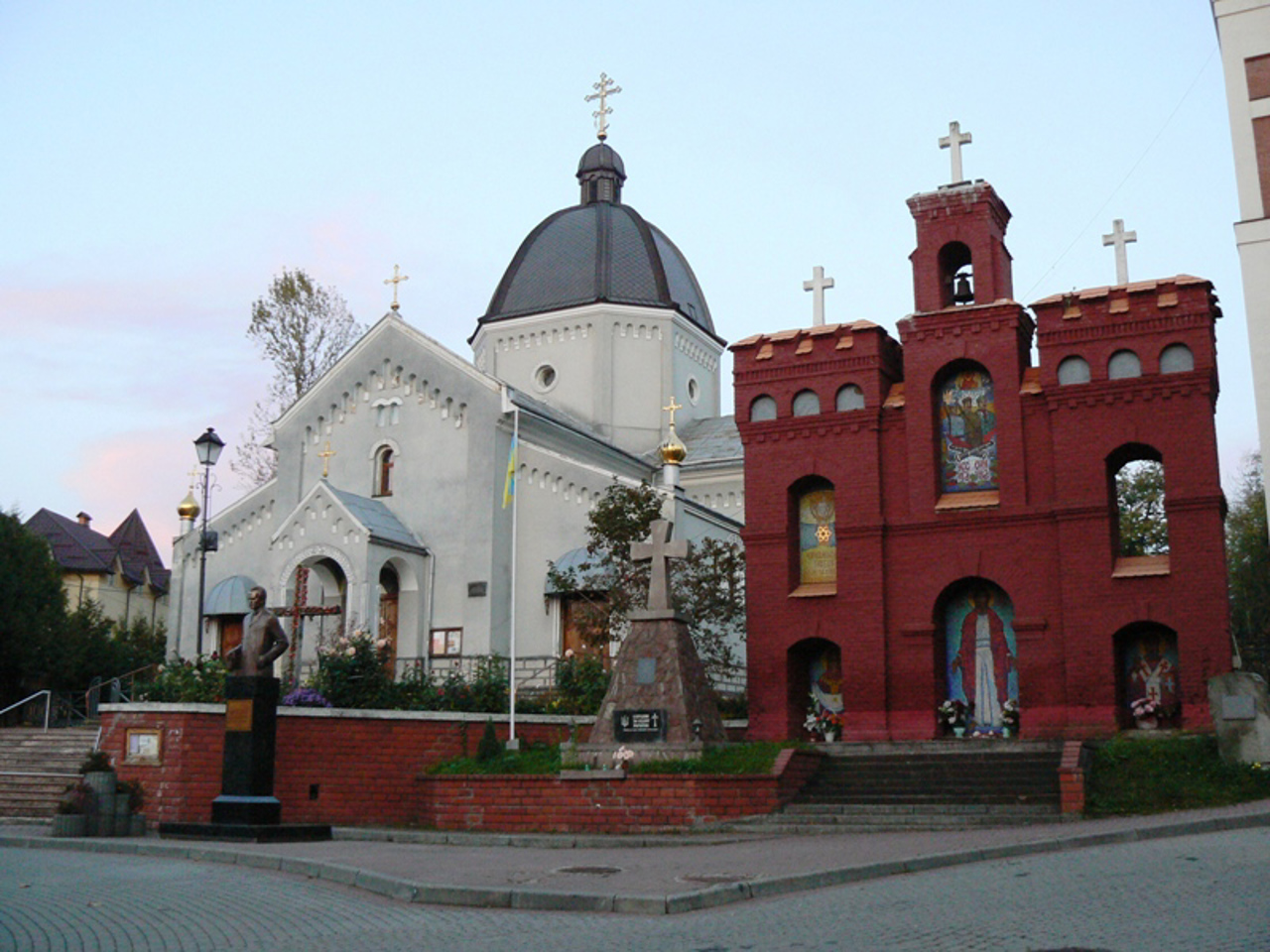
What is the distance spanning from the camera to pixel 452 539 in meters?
32.3

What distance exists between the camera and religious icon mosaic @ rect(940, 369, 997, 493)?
24.0 m

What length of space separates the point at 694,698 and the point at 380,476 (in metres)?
15.5

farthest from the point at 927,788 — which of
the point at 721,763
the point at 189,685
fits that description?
the point at 189,685

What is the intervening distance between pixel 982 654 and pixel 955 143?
9.70 meters

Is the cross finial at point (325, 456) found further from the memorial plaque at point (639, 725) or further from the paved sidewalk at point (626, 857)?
the paved sidewalk at point (626, 857)

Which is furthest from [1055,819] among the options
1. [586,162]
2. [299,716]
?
[586,162]

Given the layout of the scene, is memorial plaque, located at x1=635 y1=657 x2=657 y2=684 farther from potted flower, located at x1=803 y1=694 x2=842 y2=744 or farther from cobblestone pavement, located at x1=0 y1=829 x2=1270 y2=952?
cobblestone pavement, located at x1=0 y1=829 x2=1270 y2=952

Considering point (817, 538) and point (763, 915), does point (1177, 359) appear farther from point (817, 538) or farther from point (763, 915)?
point (763, 915)

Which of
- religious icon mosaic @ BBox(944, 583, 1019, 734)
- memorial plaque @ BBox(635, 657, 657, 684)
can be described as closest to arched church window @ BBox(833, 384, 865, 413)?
religious icon mosaic @ BBox(944, 583, 1019, 734)

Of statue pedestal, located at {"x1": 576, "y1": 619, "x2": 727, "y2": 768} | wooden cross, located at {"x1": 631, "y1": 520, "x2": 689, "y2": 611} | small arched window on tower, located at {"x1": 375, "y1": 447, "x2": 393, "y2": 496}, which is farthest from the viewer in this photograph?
small arched window on tower, located at {"x1": 375, "y1": 447, "x2": 393, "y2": 496}

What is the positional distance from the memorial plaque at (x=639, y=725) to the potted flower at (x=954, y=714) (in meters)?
5.45

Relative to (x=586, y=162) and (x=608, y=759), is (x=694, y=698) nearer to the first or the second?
(x=608, y=759)

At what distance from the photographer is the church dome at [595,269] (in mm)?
40250

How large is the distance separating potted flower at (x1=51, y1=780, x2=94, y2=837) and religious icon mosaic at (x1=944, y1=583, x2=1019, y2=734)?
13978 mm
